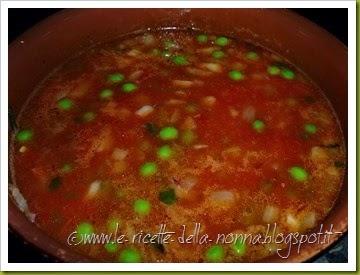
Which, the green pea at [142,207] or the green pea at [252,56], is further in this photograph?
the green pea at [252,56]

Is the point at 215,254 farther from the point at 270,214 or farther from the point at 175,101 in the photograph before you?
the point at 175,101

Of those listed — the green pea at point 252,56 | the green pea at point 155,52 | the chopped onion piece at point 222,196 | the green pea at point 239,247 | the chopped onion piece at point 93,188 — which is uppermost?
the green pea at point 155,52

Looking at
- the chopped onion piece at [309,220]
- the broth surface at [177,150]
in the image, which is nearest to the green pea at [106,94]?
the broth surface at [177,150]

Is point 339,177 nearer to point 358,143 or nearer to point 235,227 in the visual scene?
point 358,143

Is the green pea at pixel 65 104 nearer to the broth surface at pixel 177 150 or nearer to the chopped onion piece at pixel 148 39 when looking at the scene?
the broth surface at pixel 177 150

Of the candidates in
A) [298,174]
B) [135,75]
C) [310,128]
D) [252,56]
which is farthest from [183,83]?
[298,174]

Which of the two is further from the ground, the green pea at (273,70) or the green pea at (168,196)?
the green pea at (273,70)
